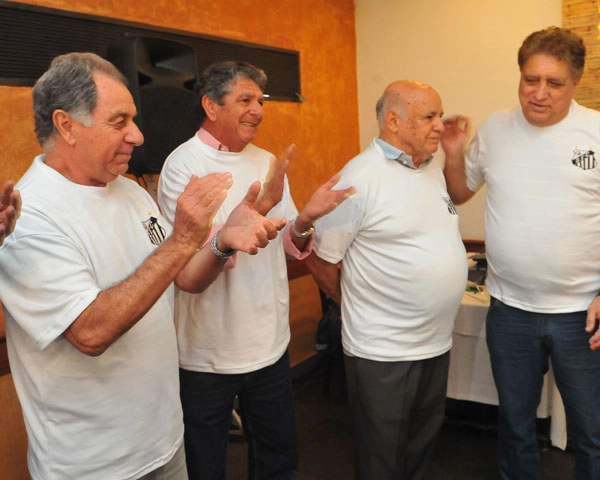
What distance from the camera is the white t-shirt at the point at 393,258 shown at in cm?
200

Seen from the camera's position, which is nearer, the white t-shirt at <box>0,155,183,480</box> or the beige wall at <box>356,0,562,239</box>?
the white t-shirt at <box>0,155,183,480</box>

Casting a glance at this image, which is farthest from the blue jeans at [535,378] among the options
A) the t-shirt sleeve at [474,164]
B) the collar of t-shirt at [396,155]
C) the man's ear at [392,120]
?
the man's ear at [392,120]

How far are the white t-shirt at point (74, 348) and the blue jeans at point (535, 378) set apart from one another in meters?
1.27

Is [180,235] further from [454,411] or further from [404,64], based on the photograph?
[404,64]

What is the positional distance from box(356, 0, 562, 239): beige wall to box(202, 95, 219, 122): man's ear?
8.09 feet

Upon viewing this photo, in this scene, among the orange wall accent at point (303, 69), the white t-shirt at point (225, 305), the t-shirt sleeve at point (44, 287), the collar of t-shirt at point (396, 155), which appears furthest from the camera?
the orange wall accent at point (303, 69)

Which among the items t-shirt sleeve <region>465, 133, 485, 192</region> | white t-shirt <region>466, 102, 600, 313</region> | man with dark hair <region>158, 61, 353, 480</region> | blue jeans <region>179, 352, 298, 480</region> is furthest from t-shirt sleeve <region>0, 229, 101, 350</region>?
t-shirt sleeve <region>465, 133, 485, 192</region>

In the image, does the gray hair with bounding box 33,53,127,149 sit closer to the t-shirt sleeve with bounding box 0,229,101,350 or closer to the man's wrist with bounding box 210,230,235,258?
the t-shirt sleeve with bounding box 0,229,101,350

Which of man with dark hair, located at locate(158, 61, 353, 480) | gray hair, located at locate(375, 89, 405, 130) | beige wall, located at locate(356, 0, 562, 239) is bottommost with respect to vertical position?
man with dark hair, located at locate(158, 61, 353, 480)

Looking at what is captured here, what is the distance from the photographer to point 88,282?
1.26m

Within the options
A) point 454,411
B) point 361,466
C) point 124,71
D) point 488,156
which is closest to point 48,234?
point 124,71

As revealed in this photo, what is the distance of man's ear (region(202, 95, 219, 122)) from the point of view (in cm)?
207

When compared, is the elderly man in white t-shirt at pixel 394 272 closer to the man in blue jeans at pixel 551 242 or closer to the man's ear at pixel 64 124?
the man in blue jeans at pixel 551 242

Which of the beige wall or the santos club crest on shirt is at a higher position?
the beige wall
